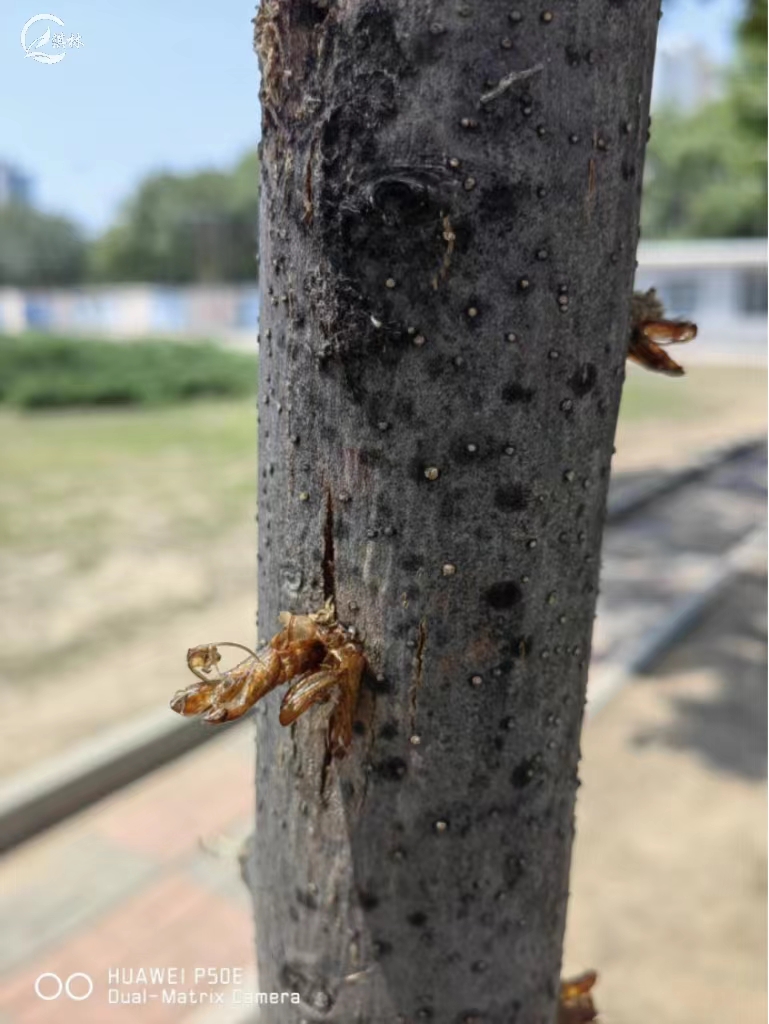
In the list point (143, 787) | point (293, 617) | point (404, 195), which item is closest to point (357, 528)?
point (293, 617)

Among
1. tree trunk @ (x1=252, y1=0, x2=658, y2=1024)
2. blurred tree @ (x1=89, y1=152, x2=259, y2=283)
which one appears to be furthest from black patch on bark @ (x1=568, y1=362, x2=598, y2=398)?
blurred tree @ (x1=89, y1=152, x2=259, y2=283)

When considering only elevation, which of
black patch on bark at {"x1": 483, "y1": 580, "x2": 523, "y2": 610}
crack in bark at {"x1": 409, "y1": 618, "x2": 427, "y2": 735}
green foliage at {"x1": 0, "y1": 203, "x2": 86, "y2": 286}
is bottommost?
crack in bark at {"x1": 409, "y1": 618, "x2": 427, "y2": 735}

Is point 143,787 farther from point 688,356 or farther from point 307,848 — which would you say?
point 688,356

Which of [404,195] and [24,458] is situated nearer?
[404,195]

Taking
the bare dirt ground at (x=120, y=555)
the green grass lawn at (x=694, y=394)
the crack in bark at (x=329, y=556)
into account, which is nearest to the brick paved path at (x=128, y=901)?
the bare dirt ground at (x=120, y=555)

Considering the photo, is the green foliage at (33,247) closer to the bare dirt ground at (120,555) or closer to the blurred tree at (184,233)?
the blurred tree at (184,233)

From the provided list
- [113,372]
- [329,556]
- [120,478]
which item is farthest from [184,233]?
[329,556]

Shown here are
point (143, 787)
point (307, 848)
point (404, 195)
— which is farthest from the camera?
point (143, 787)

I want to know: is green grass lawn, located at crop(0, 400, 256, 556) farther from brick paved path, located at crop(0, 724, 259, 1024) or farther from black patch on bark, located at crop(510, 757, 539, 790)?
black patch on bark, located at crop(510, 757, 539, 790)
